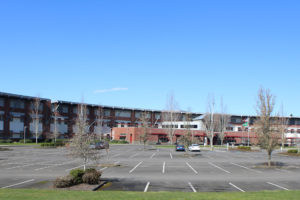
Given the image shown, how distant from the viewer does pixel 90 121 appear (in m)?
97.4

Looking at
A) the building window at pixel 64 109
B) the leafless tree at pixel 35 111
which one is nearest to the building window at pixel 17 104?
the leafless tree at pixel 35 111

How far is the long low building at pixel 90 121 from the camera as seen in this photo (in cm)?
8094

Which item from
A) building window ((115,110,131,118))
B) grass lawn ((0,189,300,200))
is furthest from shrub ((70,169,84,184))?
building window ((115,110,131,118))

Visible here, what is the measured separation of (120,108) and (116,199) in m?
93.5

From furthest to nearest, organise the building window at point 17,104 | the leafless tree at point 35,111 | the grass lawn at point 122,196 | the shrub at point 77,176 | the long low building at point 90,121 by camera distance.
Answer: the leafless tree at point 35,111, the building window at point 17,104, the long low building at point 90,121, the shrub at point 77,176, the grass lawn at point 122,196

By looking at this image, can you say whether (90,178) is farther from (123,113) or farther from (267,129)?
(123,113)

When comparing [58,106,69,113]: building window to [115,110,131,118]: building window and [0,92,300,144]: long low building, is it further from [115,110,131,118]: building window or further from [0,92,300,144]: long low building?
[115,110,131,118]: building window

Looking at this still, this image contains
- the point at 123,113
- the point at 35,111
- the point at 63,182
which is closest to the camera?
the point at 63,182

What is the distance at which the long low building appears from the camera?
80.9 metres

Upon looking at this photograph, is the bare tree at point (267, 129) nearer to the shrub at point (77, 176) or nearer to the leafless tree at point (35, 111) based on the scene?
the shrub at point (77, 176)

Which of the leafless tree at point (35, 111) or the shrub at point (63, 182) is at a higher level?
the leafless tree at point (35, 111)

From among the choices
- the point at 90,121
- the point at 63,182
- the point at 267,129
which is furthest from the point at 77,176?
the point at 90,121

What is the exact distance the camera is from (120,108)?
10531cm

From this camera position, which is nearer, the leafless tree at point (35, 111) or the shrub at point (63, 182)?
the shrub at point (63, 182)
